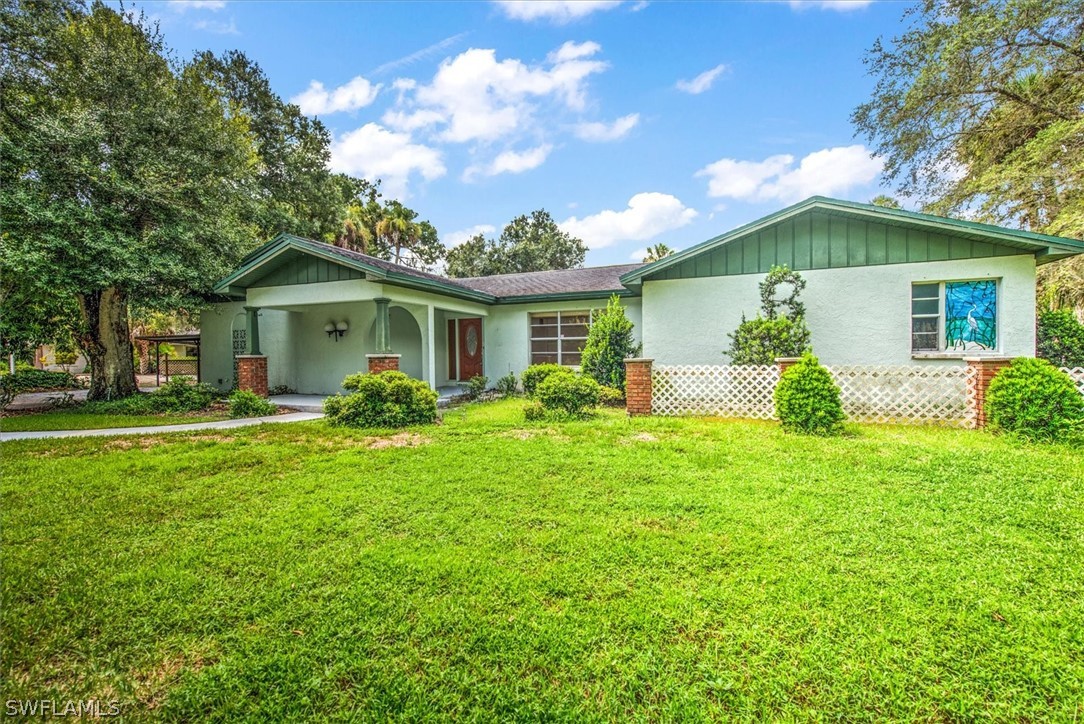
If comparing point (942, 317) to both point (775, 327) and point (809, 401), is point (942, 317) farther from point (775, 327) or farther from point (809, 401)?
point (809, 401)

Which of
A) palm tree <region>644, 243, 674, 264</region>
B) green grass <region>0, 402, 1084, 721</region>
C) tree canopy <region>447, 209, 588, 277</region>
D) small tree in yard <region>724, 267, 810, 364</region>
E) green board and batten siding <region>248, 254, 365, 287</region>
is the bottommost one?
green grass <region>0, 402, 1084, 721</region>

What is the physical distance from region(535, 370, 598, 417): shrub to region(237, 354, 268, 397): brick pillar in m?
7.43

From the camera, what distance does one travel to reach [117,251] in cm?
935

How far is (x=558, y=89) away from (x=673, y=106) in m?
3.59

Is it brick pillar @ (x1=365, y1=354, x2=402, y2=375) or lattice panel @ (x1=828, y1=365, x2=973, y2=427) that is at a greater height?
brick pillar @ (x1=365, y1=354, x2=402, y2=375)

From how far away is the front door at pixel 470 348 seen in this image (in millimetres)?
14070

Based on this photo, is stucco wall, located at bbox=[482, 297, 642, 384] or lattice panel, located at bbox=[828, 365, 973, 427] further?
stucco wall, located at bbox=[482, 297, 642, 384]

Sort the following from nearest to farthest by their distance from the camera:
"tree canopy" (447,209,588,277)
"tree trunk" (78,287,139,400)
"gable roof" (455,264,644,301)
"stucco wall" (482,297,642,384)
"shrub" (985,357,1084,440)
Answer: "shrub" (985,357,1084,440), "tree trunk" (78,287,139,400), "gable roof" (455,264,644,301), "stucco wall" (482,297,642,384), "tree canopy" (447,209,588,277)

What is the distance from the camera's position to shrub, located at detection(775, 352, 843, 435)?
6.91m

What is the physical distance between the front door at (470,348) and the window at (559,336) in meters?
1.88

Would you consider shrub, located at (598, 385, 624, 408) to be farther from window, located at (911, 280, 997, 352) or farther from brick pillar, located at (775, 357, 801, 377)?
window, located at (911, 280, 997, 352)

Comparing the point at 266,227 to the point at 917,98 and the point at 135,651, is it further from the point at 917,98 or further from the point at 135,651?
the point at 917,98

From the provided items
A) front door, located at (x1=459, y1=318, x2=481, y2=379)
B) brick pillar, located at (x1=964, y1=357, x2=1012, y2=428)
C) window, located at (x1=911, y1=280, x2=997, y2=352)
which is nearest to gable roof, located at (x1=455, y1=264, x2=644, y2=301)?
front door, located at (x1=459, y1=318, x2=481, y2=379)

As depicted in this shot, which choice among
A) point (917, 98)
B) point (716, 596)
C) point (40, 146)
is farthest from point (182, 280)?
point (917, 98)
